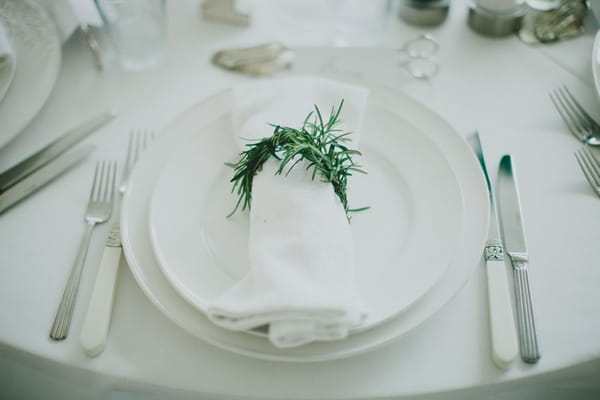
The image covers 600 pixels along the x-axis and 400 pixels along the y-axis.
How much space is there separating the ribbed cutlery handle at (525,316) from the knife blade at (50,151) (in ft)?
2.37

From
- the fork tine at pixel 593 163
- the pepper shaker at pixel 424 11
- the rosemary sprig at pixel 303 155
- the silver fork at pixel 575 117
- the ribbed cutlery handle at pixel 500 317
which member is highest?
the pepper shaker at pixel 424 11

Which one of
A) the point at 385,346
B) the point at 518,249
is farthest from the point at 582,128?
the point at 385,346

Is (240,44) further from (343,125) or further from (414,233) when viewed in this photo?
(414,233)

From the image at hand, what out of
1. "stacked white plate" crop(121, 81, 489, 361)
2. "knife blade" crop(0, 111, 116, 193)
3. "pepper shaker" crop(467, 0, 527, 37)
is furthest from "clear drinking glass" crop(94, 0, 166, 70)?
"pepper shaker" crop(467, 0, 527, 37)

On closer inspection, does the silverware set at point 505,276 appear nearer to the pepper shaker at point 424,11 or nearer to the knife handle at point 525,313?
the knife handle at point 525,313

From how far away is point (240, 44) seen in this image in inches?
41.8

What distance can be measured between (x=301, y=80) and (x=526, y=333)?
48 centimetres

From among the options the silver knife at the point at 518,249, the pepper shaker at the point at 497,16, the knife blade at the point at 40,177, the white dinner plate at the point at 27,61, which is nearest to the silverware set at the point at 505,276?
the silver knife at the point at 518,249

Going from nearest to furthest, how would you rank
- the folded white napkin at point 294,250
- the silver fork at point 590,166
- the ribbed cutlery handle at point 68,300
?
the folded white napkin at point 294,250 → the ribbed cutlery handle at point 68,300 → the silver fork at point 590,166

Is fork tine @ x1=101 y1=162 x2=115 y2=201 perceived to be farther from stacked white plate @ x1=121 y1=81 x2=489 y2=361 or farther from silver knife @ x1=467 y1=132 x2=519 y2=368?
silver knife @ x1=467 y1=132 x2=519 y2=368

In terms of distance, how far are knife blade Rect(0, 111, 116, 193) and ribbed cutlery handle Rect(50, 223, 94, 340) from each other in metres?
0.19

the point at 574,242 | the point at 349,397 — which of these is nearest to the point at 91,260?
the point at 349,397

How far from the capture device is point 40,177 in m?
0.81

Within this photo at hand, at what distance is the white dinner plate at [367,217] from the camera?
24.0 inches
